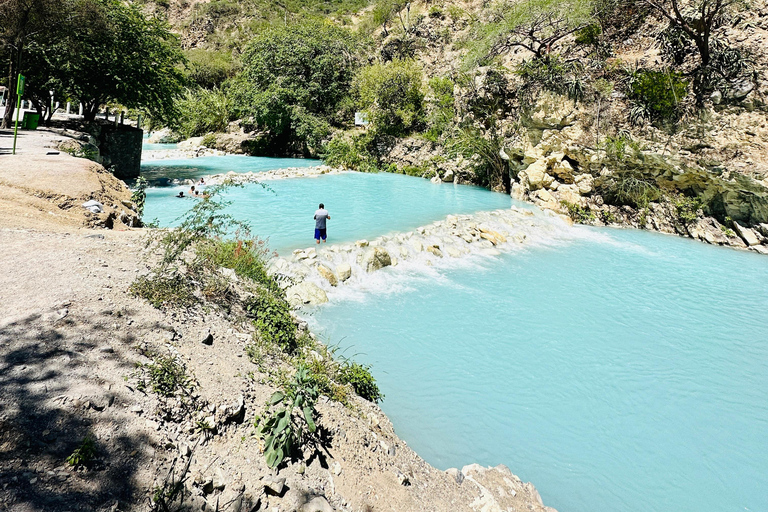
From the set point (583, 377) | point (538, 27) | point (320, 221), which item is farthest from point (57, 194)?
point (538, 27)

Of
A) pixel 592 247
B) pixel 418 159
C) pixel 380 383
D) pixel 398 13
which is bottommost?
pixel 380 383

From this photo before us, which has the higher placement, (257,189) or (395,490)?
(257,189)

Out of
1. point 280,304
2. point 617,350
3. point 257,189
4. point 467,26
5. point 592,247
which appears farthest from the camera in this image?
point 467,26

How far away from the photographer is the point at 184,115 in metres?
37.8

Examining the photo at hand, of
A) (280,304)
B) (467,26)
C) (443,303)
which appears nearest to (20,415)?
(280,304)

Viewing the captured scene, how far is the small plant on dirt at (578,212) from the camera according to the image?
16203 mm

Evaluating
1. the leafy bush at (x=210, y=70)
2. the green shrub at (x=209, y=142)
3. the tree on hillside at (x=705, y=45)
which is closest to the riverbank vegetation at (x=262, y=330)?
the tree on hillside at (x=705, y=45)

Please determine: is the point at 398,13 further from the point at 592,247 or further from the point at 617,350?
the point at 617,350

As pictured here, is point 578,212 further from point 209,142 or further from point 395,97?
point 209,142

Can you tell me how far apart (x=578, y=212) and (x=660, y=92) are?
510cm

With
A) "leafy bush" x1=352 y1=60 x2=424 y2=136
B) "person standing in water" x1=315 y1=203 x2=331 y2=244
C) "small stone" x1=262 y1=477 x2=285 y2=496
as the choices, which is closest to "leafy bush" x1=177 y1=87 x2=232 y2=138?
"leafy bush" x1=352 y1=60 x2=424 y2=136

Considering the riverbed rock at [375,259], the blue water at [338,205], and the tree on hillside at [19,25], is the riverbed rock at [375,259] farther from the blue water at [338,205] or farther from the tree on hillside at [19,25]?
the tree on hillside at [19,25]

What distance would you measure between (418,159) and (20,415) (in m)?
25.9

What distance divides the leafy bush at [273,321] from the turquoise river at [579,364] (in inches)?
55.8
